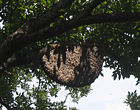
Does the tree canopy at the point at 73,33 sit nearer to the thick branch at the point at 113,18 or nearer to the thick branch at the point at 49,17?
the thick branch at the point at 49,17

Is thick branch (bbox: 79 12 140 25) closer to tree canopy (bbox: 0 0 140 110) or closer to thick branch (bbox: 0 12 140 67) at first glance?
thick branch (bbox: 0 12 140 67)

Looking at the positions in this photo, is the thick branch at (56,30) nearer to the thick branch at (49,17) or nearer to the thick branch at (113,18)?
the thick branch at (113,18)

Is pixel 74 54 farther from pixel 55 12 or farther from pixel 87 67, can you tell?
pixel 55 12

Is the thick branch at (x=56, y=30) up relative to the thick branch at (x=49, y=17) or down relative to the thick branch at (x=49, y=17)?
down

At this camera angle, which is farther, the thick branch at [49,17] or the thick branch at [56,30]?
the thick branch at [49,17]

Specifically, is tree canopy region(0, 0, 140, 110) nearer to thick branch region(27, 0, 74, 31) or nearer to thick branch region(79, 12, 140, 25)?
thick branch region(27, 0, 74, 31)

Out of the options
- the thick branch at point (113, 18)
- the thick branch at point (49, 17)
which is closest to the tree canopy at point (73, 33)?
the thick branch at point (49, 17)

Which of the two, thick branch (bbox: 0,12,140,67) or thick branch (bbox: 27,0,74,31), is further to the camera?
thick branch (bbox: 27,0,74,31)

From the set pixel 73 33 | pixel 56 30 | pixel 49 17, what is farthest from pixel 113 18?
pixel 73 33

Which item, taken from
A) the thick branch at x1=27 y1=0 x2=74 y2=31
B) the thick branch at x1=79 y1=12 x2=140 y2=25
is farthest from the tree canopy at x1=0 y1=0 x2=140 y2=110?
the thick branch at x1=79 y1=12 x2=140 y2=25

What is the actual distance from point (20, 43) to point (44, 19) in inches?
41.4

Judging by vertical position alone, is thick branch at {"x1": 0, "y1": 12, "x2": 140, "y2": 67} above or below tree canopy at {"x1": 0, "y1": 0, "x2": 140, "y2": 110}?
below

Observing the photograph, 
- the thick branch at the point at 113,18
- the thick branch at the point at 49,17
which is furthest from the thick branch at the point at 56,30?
the thick branch at the point at 49,17

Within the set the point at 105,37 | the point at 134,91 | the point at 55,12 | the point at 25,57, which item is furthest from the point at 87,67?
the point at 134,91
